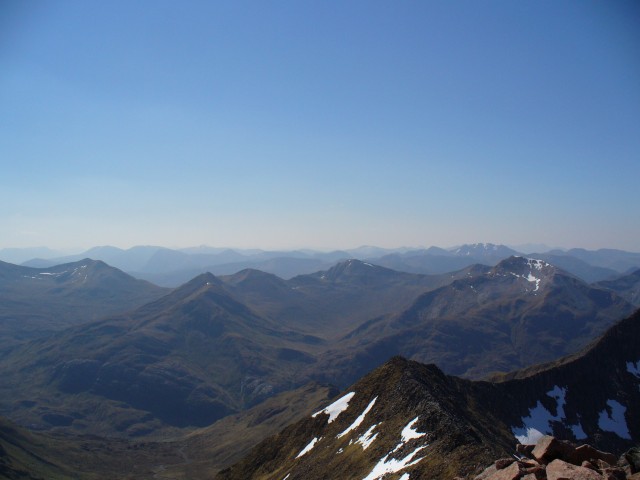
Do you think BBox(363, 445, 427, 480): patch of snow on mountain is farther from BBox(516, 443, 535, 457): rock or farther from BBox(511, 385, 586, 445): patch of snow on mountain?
BBox(511, 385, 586, 445): patch of snow on mountain

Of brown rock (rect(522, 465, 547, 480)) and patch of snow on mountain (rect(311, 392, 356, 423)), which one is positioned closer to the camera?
brown rock (rect(522, 465, 547, 480))

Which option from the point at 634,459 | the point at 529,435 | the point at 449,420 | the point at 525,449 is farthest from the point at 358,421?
the point at 634,459

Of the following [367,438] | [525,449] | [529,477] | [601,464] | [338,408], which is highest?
[529,477]

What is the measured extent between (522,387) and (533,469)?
11253 centimetres

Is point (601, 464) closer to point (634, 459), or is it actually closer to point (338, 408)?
point (634, 459)

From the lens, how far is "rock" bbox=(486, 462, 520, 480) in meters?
29.2

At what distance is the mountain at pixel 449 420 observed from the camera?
5594 cm

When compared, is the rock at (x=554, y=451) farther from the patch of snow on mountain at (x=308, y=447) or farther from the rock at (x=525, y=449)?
the patch of snow on mountain at (x=308, y=447)

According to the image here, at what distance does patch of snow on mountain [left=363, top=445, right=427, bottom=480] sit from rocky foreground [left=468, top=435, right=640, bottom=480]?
2049 cm

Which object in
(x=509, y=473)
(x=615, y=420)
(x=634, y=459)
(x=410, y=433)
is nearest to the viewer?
(x=634, y=459)

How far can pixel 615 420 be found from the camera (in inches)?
5108

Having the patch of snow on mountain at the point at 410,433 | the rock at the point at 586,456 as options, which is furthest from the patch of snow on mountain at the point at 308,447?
the rock at the point at 586,456

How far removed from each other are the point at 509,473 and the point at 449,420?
3183 cm

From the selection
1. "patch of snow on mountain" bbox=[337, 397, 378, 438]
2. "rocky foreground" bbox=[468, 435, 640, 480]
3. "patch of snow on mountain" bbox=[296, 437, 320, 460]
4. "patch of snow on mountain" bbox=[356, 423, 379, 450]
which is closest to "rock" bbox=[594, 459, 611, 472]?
"rocky foreground" bbox=[468, 435, 640, 480]
